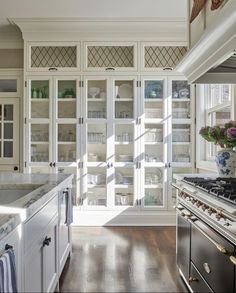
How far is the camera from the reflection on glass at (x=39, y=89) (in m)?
4.56

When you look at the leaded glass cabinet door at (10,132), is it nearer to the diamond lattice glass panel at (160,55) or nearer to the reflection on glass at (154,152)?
the reflection on glass at (154,152)

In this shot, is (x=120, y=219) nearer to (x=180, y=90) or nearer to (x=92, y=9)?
(x=180, y=90)

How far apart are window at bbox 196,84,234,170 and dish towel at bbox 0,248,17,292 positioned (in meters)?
3.14

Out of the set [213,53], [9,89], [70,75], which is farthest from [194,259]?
[9,89]

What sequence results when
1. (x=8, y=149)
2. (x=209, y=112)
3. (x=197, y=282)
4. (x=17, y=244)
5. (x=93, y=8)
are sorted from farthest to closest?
(x=8, y=149), (x=209, y=112), (x=93, y=8), (x=197, y=282), (x=17, y=244)

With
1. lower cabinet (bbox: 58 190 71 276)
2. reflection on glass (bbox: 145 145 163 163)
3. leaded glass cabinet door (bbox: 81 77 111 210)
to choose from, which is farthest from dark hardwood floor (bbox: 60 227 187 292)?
reflection on glass (bbox: 145 145 163 163)

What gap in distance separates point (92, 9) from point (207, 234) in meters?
3.26

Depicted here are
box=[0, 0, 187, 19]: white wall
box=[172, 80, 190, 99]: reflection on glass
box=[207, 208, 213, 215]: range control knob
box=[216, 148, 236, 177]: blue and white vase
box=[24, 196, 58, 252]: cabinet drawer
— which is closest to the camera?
box=[24, 196, 58, 252]: cabinet drawer

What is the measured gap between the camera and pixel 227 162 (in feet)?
7.98

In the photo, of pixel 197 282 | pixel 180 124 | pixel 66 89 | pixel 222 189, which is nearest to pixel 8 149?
pixel 66 89

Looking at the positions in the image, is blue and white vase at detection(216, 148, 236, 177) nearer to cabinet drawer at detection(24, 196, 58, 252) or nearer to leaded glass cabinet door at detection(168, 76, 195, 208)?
cabinet drawer at detection(24, 196, 58, 252)

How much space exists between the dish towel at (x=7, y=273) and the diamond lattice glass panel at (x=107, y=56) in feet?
12.4

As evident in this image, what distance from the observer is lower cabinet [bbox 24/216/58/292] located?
1.54m

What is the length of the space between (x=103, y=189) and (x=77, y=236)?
34.6 inches
